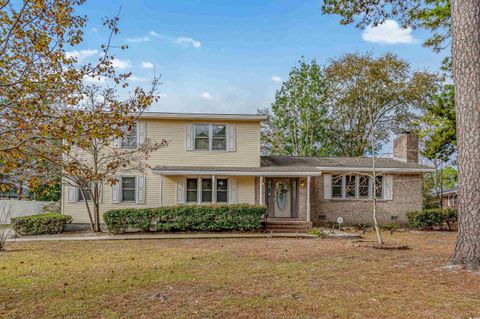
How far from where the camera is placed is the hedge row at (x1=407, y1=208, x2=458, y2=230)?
Answer: 52.2ft

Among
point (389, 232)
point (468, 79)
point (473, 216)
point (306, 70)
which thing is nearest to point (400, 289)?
point (473, 216)

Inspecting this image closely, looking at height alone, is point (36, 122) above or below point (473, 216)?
above

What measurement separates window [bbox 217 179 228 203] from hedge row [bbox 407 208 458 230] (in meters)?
8.68

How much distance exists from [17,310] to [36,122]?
262cm

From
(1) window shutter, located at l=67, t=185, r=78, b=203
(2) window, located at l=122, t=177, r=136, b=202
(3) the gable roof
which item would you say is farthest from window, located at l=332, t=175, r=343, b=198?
(1) window shutter, located at l=67, t=185, r=78, b=203

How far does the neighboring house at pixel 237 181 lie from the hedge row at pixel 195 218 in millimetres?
1937

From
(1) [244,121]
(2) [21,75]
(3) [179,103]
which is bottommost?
(2) [21,75]

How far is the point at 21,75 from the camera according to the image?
5.88m

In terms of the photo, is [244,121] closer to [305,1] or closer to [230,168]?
[230,168]

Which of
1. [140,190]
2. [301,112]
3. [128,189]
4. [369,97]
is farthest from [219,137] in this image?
[369,97]

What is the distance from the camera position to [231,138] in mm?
16594

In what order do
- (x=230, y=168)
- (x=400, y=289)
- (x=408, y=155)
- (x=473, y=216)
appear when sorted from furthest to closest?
(x=408, y=155), (x=230, y=168), (x=473, y=216), (x=400, y=289)

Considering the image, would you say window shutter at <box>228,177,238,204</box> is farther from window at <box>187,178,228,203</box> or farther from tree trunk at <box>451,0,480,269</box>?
tree trunk at <box>451,0,480,269</box>

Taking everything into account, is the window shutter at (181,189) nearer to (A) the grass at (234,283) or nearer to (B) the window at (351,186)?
(A) the grass at (234,283)
